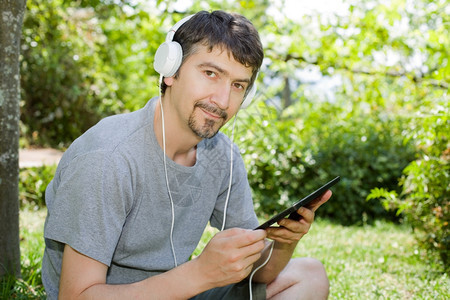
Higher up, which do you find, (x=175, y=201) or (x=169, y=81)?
(x=169, y=81)

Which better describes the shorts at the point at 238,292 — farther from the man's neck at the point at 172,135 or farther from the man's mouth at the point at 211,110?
the man's mouth at the point at 211,110

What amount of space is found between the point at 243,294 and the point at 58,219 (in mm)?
820

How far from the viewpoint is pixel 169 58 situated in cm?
193

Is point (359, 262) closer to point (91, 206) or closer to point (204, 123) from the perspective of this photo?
point (204, 123)

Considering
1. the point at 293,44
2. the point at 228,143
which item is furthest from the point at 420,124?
the point at 293,44

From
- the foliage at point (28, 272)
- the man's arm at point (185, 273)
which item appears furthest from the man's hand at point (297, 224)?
the foliage at point (28, 272)

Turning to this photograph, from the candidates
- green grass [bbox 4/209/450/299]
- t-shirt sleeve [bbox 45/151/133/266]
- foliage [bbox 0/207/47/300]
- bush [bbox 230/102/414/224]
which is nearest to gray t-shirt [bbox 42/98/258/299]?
t-shirt sleeve [bbox 45/151/133/266]

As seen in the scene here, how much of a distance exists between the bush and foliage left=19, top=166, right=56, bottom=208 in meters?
2.13

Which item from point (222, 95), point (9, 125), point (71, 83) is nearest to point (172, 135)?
point (222, 95)

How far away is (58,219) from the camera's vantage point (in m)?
1.65

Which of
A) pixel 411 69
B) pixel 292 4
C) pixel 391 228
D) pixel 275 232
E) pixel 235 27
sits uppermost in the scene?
pixel 235 27

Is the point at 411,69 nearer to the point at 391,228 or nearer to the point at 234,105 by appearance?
the point at 391,228

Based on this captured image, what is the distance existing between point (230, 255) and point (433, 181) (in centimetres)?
247

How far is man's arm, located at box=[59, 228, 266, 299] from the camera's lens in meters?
1.48
